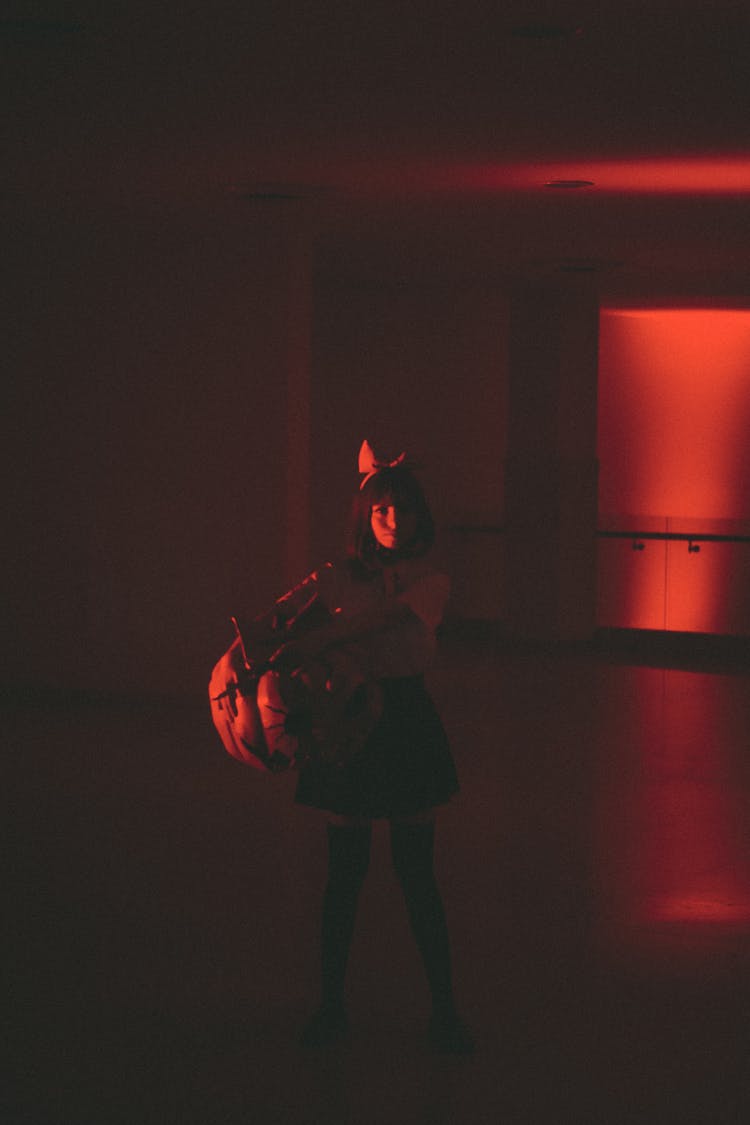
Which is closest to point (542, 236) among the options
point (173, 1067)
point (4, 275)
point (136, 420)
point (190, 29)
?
point (136, 420)

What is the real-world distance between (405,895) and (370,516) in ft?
3.93

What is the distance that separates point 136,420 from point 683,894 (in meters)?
5.74

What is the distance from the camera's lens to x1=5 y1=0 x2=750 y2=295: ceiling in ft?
16.3

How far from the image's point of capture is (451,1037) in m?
4.91

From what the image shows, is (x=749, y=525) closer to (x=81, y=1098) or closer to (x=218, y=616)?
(x=218, y=616)

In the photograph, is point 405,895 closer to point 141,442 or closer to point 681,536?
point 141,442

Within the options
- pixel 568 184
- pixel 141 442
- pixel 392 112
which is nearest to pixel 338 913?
pixel 392 112

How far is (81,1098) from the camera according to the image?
458cm

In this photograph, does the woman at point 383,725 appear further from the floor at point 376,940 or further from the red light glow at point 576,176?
the red light glow at point 576,176

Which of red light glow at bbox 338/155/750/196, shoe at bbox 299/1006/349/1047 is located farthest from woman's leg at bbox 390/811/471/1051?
red light glow at bbox 338/155/750/196

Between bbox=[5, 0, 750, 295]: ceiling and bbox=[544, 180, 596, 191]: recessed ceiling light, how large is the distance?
6cm

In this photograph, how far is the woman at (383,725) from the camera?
468 centimetres

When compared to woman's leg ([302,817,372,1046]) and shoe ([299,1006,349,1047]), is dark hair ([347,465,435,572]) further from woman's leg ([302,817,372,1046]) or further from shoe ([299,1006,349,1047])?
shoe ([299,1006,349,1047])

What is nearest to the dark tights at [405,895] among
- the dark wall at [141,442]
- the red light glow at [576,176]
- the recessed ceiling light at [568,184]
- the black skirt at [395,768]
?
the black skirt at [395,768]
